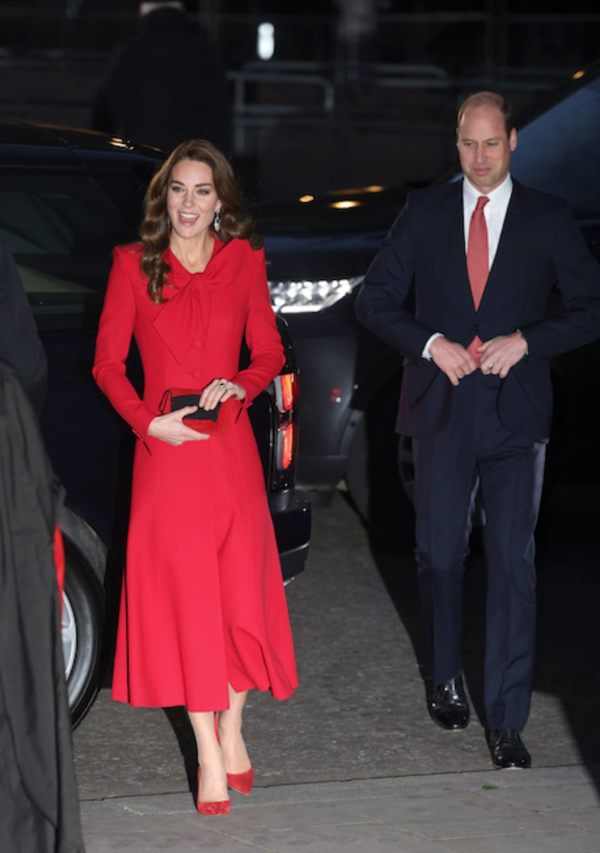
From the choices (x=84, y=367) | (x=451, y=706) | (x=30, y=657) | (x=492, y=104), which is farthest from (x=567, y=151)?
(x=30, y=657)

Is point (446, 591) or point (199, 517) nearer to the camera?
point (199, 517)

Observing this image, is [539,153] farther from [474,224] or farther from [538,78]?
[538,78]

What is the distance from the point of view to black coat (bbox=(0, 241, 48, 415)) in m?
4.02

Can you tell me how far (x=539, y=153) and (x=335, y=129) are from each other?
10.4 m

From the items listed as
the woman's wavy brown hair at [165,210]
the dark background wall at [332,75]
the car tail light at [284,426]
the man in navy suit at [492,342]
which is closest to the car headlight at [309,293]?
the car tail light at [284,426]

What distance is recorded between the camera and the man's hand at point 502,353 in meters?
5.38

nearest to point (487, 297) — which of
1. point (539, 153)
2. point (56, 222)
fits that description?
point (56, 222)

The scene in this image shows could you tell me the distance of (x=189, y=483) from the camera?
500cm

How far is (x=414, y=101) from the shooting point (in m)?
19.9

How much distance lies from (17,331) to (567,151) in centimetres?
461

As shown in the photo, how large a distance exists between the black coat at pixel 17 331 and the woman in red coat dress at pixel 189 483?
835 millimetres

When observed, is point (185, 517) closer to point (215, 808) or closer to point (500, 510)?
point (215, 808)

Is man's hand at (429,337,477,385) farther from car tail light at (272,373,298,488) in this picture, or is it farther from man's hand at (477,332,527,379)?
car tail light at (272,373,298,488)

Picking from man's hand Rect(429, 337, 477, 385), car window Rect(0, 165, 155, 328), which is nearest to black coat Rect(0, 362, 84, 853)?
man's hand Rect(429, 337, 477, 385)
